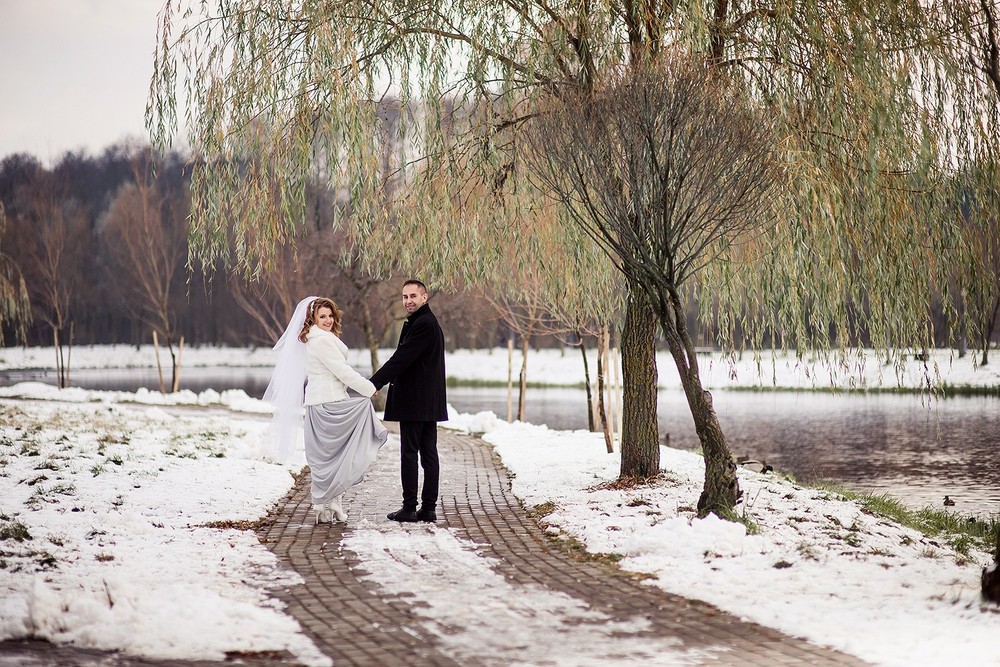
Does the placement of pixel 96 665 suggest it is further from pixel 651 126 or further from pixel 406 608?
pixel 651 126

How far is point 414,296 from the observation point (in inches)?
306

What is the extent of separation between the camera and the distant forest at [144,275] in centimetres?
2289

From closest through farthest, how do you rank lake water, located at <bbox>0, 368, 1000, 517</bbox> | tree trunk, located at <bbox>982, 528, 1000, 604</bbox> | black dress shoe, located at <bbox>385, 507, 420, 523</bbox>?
1. tree trunk, located at <bbox>982, 528, 1000, 604</bbox>
2. black dress shoe, located at <bbox>385, 507, 420, 523</bbox>
3. lake water, located at <bbox>0, 368, 1000, 517</bbox>

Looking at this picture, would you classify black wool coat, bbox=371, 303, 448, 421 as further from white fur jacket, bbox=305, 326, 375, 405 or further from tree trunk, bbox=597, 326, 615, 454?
tree trunk, bbox=597, 326, 615, 454

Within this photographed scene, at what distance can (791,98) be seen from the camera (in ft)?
26.6

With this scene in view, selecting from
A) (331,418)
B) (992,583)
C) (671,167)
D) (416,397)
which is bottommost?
(992,583)

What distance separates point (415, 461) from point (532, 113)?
11.0 ft

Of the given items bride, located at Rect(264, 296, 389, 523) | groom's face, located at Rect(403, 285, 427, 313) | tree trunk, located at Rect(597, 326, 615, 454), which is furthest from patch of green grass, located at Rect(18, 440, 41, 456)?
tree trunk, located at Rect(597, 326, 615, 454)

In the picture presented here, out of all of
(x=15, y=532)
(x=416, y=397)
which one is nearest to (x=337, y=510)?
(x=416, y=397)

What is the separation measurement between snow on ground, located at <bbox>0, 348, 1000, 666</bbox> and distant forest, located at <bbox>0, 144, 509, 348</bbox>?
2.16m

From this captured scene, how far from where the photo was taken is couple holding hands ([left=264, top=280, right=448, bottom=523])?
7648 millimetres

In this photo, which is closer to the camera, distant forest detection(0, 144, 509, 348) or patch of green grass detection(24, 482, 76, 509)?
patch of green grass detection(24, 482, 76, 509)

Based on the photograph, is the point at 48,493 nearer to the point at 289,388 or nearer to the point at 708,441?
the point at 289,388

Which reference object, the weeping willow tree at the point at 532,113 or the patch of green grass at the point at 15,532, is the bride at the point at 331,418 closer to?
the weeping willow tree at the point at 532,113
